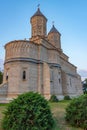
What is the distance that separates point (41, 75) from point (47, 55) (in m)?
4.87

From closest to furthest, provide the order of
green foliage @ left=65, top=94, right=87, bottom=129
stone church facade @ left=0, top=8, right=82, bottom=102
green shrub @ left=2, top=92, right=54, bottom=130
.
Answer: green shrub @ left=2, top=92, right=54, bottom=130
green foliage @ left=65, top=94, right=87, bottom=129
stone church facade @ left=0, top=8, right=82, bottom=102

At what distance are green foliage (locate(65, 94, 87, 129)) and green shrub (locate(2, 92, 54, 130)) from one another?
215cm

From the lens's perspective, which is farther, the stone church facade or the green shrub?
the stone church facade

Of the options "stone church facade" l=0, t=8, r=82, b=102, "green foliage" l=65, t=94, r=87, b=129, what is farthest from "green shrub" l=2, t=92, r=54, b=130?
"stone church facade" l=0, t=8, r=82, b=102

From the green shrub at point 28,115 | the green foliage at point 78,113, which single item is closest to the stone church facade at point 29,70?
the green foliage at point 78,113

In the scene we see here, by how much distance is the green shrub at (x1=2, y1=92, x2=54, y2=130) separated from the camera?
276 inches

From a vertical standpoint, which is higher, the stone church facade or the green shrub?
the stone church facade

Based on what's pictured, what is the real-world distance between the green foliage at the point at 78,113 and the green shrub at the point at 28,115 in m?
2.15

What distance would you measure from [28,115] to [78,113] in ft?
11.7

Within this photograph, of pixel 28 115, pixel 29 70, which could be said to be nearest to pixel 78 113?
pixel 28 115

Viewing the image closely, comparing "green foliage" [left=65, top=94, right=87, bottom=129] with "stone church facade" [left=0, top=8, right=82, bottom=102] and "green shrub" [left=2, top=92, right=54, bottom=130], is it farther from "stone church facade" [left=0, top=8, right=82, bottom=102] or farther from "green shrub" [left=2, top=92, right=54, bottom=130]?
"stone church facade" [left=0, top=8, right=82, bottom=102]

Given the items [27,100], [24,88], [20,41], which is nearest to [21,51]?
[20,41]

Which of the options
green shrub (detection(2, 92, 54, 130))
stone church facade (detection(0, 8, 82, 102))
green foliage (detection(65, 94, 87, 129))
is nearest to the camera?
green shrub (detection(2, 92, 54, 130))

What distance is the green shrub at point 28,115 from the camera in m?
7.00
